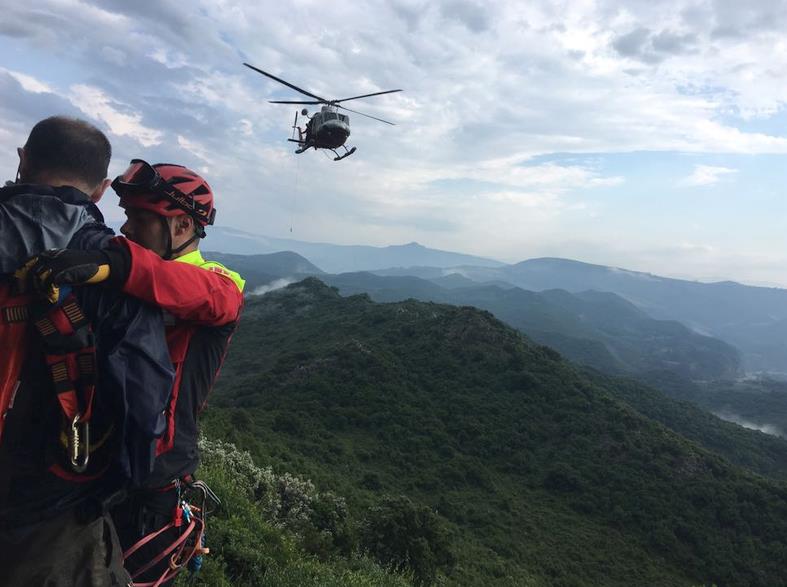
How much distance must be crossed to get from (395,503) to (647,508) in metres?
26.7

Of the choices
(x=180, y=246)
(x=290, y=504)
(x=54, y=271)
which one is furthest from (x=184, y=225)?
(x=290, y=504)

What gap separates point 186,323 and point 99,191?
821mm

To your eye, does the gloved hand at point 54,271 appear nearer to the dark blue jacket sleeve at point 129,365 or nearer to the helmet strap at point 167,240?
the dark blue jacket sleeve at point 129,365

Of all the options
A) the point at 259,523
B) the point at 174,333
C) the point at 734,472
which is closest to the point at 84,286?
the point at 174,333

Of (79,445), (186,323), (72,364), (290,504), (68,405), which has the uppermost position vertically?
(186,323)

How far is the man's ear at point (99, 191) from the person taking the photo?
2512 millimetres

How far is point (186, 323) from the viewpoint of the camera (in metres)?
2.48

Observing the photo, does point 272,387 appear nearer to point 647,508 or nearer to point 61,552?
point 647,508

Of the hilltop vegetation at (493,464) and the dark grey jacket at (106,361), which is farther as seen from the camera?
the hilltop vegetation at (493,464)

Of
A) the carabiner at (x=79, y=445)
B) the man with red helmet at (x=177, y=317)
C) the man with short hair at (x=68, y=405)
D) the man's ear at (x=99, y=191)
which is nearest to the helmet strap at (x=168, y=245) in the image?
the man with red helmet at (x=177, y=317)

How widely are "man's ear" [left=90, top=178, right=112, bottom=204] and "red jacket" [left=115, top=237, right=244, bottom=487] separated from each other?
49cm

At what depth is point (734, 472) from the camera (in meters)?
39.9

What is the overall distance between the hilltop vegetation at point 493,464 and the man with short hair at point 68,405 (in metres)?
9.62

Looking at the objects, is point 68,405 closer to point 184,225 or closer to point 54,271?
point 54,271
